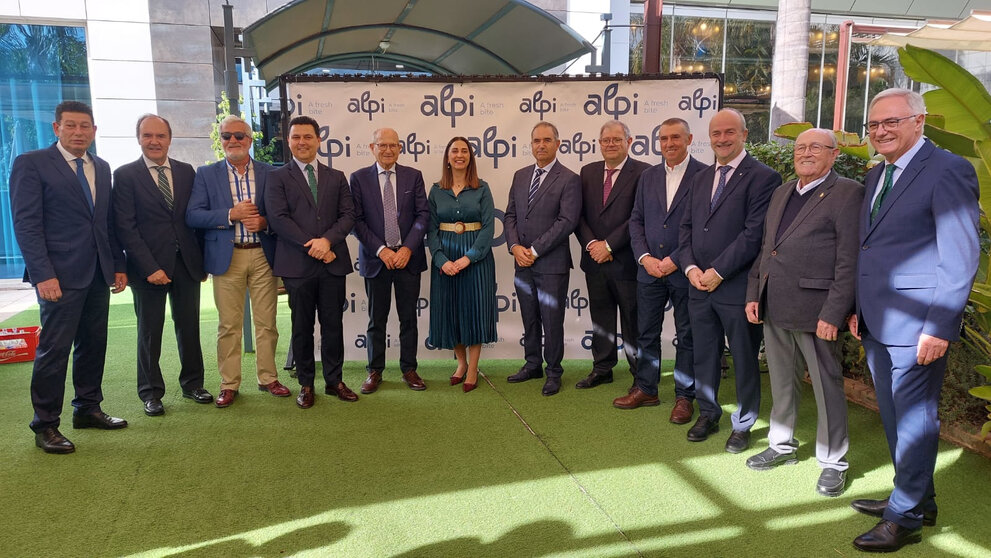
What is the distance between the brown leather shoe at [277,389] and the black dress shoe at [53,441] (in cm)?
124

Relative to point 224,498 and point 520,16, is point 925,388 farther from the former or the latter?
point 520,16

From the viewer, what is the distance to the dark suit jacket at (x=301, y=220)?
4.25 meters

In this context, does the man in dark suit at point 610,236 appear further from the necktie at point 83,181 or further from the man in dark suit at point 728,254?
the necktie at point 83,181

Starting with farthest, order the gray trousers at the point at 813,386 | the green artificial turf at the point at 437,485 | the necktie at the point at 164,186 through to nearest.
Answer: the necktie at the point at 164,186, the gray trousers at the point at 813,386, the green artificial turf at the point at 437,485

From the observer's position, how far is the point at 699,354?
3.79 meters

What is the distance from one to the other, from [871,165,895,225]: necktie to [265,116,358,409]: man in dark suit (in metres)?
3.03

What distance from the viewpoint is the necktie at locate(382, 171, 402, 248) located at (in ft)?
15.2

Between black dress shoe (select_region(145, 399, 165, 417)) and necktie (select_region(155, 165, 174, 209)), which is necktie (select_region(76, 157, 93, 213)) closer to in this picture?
necktie (select_region(155, 165, 174, 209))

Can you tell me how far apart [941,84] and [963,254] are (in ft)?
4.05

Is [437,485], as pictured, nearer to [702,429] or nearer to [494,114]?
[702,429]

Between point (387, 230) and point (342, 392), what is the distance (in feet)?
3.76

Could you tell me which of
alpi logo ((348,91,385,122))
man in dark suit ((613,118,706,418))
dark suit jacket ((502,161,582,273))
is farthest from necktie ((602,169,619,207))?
alpi logo ((348,91,385,122))

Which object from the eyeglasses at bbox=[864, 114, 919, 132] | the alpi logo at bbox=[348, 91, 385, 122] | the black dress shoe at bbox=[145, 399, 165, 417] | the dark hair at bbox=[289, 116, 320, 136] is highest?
the alpi logo at bbox=[348, 91, 385, 122]

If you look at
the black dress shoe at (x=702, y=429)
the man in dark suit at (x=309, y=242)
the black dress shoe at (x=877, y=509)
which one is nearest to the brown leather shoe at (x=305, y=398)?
the man in dark suit at (x=309, y=242)
